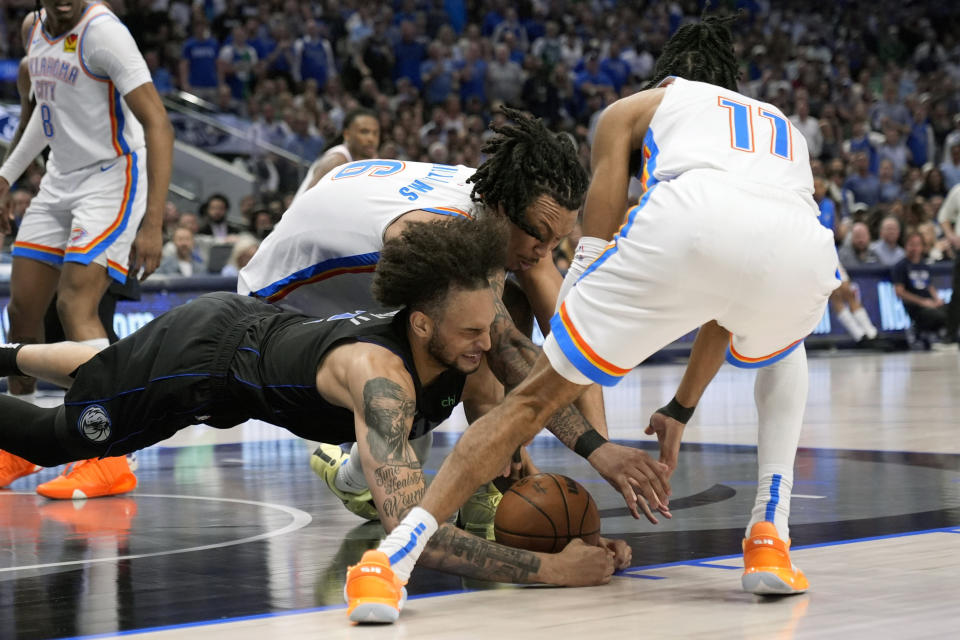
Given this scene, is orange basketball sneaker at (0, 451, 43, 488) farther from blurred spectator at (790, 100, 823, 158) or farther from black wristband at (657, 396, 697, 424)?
blurred spectator at (790, 100, 823, 158)

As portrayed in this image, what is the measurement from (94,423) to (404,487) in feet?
4.03

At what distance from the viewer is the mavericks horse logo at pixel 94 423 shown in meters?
4.11

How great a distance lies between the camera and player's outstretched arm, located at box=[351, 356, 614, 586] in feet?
11.3

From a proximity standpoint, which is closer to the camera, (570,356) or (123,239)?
(570,356)

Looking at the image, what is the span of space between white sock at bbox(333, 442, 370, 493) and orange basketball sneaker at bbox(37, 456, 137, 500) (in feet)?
3.91

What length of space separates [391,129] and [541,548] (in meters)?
13.6

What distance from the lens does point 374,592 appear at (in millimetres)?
3117

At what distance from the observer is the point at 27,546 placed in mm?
4391

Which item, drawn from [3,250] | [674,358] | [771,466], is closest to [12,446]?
[771,466]

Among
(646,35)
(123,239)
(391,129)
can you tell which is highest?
(646,35)

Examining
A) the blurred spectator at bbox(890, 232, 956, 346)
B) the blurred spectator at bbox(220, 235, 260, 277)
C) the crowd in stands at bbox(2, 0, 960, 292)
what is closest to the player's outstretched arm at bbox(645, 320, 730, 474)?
the blurred spectator at bbox(220, 235, 260, 277)

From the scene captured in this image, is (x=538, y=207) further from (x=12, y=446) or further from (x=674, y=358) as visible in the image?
(x=674, y=358)

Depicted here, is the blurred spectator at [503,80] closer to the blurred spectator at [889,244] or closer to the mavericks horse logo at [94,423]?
the blurred spectator at [889,244]

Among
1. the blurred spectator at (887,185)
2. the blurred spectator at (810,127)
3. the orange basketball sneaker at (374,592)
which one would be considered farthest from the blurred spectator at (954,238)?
the orange basketball sneaker at (374,592)
